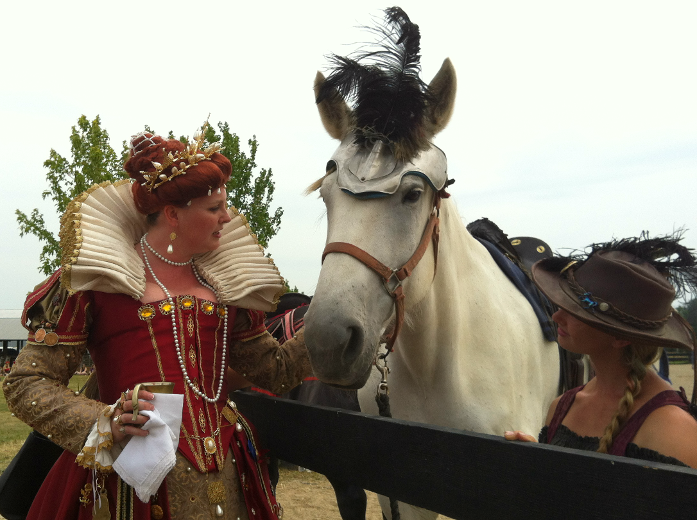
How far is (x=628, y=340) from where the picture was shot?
150 cm

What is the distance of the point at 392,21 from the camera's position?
7.75ft

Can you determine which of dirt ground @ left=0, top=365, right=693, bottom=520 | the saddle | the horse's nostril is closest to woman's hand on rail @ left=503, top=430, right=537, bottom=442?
the horse's nostril

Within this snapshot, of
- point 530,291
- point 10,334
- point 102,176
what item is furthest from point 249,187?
point 10,334

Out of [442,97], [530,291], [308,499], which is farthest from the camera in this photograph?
[308,499]

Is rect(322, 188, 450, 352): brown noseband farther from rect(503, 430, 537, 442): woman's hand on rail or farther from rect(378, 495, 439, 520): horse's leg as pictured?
rect(378, 495, 439, 520): horse's leg

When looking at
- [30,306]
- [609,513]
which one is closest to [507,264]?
[609,513]

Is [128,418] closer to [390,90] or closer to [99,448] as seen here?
[99,448]

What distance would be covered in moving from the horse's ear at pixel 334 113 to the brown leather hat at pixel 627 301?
45.2 inches

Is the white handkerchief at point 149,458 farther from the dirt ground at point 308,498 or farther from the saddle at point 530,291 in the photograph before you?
the dirt ground at point 308,498

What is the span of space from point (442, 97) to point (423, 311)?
862 millimetres

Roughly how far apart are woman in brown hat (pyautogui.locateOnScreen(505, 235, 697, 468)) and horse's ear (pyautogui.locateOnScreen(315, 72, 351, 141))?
1113mm

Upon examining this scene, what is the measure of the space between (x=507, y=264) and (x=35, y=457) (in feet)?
7.50

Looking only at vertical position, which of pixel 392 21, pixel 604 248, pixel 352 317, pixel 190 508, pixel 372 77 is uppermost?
pixel 392 21

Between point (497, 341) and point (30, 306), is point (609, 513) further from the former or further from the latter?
point (30, 306)
